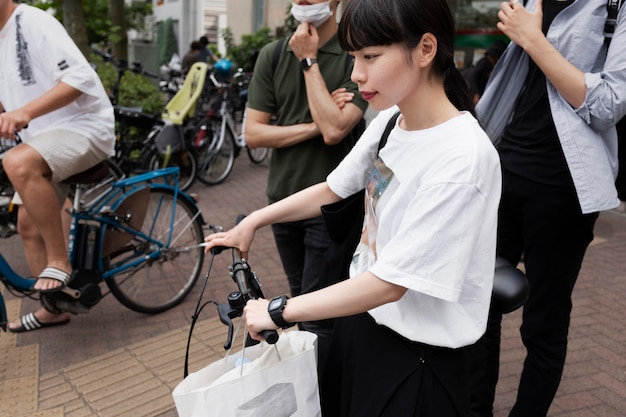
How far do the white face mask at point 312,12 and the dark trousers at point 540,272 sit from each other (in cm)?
102

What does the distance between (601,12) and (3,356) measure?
3.63m

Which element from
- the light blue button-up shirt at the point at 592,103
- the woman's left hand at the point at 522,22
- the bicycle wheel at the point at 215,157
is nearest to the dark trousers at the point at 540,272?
the light blue button-up shirt at the point at 592,103

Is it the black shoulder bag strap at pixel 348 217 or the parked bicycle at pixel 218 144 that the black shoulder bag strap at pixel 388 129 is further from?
the parked bicycle at pixel 218 144

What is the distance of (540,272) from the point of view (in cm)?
234

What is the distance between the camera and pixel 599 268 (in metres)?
5.20

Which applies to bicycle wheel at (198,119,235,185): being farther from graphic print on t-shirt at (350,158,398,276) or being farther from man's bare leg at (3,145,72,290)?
graphic print on t-shirt at (350,158,398,276)

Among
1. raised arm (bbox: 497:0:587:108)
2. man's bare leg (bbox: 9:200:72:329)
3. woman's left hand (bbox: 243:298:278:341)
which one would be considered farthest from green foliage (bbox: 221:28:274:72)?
woman's left hand (bbox: 243:298:278:341)

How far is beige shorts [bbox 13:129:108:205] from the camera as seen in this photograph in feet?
11.3

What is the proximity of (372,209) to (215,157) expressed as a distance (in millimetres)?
6881

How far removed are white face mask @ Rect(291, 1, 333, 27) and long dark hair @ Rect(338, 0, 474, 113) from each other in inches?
46.9

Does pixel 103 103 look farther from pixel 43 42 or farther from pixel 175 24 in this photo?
pixel 175 24

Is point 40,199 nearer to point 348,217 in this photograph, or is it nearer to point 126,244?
point 126,244

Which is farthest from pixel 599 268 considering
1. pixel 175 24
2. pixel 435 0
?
pixel 175 24

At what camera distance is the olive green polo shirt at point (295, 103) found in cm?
280
